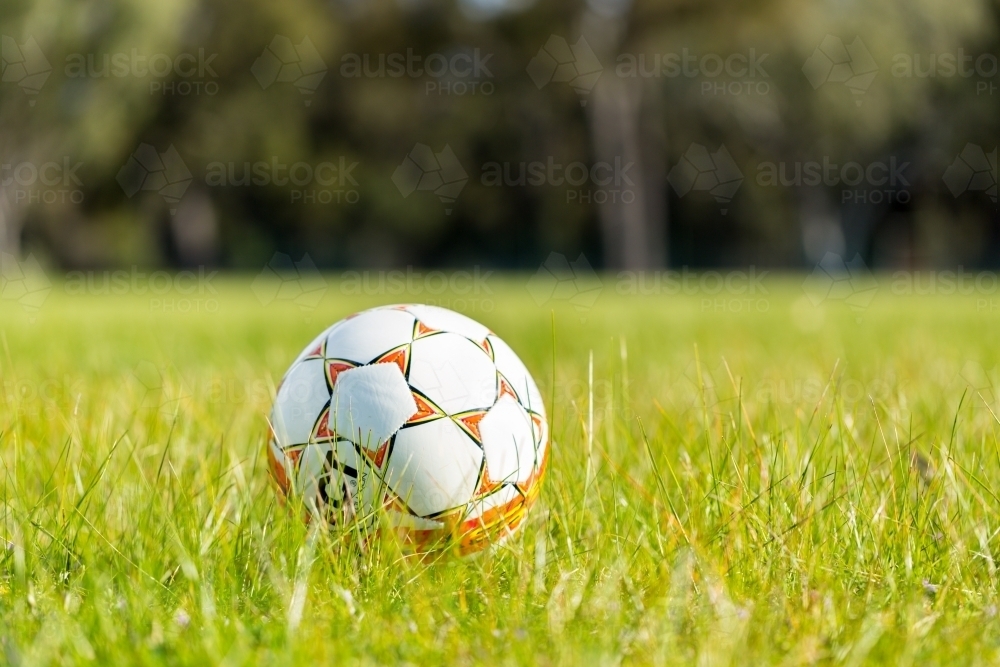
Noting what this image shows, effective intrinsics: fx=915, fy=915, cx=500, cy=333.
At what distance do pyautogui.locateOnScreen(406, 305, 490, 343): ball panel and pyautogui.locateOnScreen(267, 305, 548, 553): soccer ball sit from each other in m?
0.05

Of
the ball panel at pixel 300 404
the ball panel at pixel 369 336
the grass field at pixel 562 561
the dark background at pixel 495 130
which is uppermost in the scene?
the dark background at pixel 495 130

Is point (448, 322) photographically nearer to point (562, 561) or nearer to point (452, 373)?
point (452, 373)

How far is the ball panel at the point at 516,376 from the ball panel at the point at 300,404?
467 mm

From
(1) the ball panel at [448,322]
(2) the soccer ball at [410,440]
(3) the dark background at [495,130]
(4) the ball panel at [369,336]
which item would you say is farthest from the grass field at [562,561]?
(3) the dark background at [495,130]

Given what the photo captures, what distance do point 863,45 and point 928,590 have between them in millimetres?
26158

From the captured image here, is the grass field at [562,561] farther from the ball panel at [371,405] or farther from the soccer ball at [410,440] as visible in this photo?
the ball panel at [371,405]

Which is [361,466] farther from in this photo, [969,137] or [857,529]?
[969,137]

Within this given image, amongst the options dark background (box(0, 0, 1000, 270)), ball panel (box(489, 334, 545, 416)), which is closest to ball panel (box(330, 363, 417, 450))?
ball panel (box(489, 334, 545, 416))

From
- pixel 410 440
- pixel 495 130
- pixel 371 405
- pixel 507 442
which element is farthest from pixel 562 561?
pixel 495 130

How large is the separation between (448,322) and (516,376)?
0.24m

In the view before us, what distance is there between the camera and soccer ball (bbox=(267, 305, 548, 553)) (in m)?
2.18

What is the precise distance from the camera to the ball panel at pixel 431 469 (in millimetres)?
2178

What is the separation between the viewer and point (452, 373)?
7.62ft

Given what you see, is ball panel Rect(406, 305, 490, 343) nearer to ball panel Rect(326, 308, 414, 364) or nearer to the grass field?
ball panel Rect(326, 308, 414, 364)
